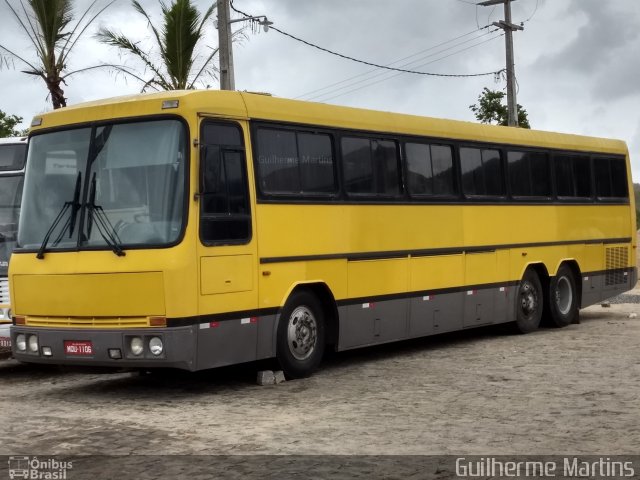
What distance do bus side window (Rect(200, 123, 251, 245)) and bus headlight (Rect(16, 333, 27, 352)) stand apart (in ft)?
7.54

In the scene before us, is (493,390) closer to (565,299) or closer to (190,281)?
(190,281)

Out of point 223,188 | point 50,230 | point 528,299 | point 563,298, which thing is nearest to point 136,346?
point 50,230

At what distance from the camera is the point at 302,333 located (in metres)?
13.5

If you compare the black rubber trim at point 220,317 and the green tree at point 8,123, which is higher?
the green tree at point 8,123

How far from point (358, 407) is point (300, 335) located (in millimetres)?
2516

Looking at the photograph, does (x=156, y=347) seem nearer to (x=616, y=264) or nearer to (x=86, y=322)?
(x=86, y=322)

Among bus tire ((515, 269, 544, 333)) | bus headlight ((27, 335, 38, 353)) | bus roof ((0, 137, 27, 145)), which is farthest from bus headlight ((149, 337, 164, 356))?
bus tire ((515, 269, 544, 333))

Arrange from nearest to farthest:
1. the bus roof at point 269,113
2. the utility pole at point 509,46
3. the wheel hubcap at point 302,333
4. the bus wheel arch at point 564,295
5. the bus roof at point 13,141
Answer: the bus roof at point 269,113
the wheel hubcap at point 302,333
the bus roof at point 13,141
the bus wheel arch at point 564,295
the utility pole at point 509,46

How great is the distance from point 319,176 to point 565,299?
766 centimetres

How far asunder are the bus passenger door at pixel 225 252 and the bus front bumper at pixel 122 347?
0.82 feet

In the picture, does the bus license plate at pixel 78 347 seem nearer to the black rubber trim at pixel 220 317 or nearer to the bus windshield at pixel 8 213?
the black rubber trim at pixel 220 317

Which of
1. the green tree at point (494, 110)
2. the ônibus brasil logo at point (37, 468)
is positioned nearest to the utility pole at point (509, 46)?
the green tree at point (494, 110)

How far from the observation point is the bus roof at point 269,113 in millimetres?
12172

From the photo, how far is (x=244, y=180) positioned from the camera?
12641mm
